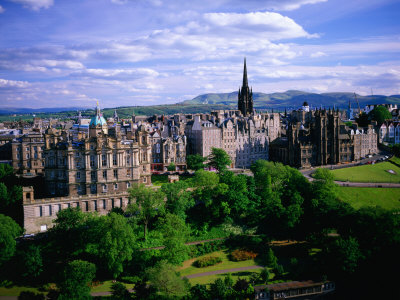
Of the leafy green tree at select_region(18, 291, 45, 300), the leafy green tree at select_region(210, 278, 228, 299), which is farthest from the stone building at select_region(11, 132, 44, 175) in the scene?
the leafy green tree at select_region(210, 278, 228, 299)

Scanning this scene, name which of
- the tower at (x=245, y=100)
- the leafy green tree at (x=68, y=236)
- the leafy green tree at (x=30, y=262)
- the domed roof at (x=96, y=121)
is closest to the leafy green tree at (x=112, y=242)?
the leafy green tree at (x=68, y=236)

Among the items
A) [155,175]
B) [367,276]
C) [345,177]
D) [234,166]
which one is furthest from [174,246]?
Result: [234,166]

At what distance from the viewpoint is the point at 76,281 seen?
54.8 m

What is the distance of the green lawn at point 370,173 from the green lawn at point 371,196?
7346mm

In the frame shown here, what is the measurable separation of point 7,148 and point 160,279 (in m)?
81.7

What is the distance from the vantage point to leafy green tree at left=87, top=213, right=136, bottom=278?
202ft

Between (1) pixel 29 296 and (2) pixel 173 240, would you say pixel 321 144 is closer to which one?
(2) pixel 173 240

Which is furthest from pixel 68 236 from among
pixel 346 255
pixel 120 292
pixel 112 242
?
pixel 346 255

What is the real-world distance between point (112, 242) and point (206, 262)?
58.9ft

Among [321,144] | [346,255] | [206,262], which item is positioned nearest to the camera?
[346,255]

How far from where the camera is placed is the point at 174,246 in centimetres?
6325

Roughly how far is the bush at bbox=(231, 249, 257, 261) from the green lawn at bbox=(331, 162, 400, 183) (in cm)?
4398

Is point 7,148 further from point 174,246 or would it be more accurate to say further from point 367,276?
point 367,276

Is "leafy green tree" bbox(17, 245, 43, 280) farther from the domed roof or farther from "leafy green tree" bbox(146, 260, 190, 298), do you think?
the domed roof
